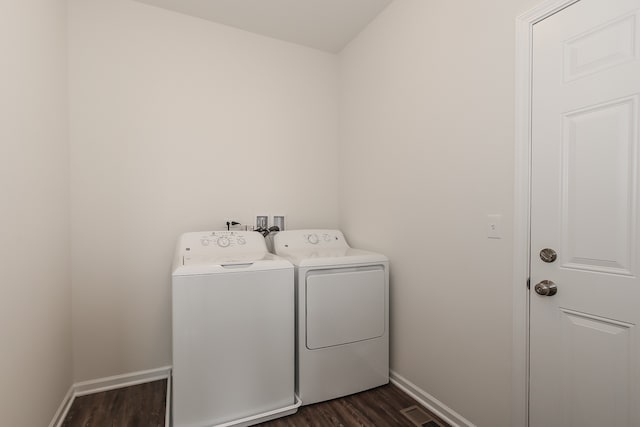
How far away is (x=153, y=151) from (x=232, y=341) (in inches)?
57.6

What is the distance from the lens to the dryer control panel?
7.94 ft

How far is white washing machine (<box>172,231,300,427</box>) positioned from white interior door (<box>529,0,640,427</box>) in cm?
126

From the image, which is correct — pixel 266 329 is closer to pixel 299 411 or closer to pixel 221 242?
pixel 299 411

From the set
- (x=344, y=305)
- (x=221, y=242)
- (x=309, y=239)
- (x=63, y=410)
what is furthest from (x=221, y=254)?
(x=63, y=410)

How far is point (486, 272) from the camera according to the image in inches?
61.5

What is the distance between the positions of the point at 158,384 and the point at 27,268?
Result: 1.28m

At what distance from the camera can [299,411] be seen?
6.23 ft

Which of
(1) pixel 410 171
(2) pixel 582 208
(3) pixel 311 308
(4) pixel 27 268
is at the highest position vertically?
(1) pixel 410 171

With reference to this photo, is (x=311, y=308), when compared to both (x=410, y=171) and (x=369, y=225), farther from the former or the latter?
(x=410, y=171)

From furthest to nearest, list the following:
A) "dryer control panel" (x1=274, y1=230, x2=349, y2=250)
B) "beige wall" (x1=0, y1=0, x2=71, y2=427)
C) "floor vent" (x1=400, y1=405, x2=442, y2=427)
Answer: "dryer control panel" (x1=274, y1=230, x2=349, y2=250) < "floor vent" (x1=400, y1=405, x2=442, y2=427) < "beige wall" (x1=0, y1=0, x2=71, y2=427)

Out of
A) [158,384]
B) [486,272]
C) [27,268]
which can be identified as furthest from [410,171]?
[158,384]

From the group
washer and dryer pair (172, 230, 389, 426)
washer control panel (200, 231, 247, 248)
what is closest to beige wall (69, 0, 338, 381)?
washer control panel (200, 231, 247, 248)

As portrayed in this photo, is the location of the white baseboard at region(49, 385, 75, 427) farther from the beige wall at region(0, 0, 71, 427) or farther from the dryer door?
the dryer door

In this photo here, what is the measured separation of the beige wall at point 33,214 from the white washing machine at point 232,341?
1.97 feet
